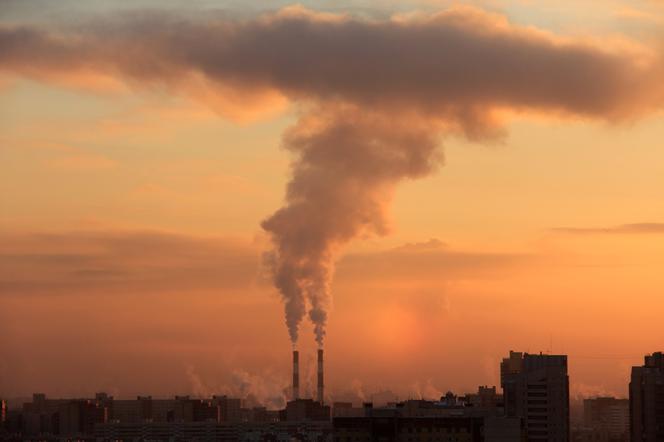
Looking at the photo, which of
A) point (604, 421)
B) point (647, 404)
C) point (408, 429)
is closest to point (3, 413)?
point (408, 429)

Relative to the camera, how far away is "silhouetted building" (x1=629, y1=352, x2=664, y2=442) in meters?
116

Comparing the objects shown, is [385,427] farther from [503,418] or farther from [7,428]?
[7,428]

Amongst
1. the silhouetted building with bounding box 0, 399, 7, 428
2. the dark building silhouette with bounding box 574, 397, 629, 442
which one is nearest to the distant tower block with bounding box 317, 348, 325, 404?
the dark building silhouette with bounding box 574, 397, 629, 442

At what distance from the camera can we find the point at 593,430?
152 m

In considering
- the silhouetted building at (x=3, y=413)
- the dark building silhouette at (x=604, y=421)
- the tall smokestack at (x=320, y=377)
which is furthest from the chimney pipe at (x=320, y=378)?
the silhouetted building at (x=3, y=413)

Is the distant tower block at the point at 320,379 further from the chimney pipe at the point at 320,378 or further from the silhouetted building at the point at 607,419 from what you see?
the silhouetted building at the point at 607,419

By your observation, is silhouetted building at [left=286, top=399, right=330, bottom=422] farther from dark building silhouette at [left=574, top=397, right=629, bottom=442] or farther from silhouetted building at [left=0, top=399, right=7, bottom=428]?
silhouetted building at [left=0, top=399, right=7, bottom=428]

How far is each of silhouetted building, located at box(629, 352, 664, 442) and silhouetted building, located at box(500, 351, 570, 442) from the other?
11202 mm

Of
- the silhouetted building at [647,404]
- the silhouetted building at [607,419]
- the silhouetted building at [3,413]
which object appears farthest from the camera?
the silhouetted building at [607,419]

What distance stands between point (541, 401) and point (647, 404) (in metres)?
15.7

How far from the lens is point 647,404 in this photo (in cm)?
11706

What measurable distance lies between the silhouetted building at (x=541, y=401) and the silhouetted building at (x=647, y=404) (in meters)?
→ 11.2

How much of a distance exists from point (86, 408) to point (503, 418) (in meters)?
99.6

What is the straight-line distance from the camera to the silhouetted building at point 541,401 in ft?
334
